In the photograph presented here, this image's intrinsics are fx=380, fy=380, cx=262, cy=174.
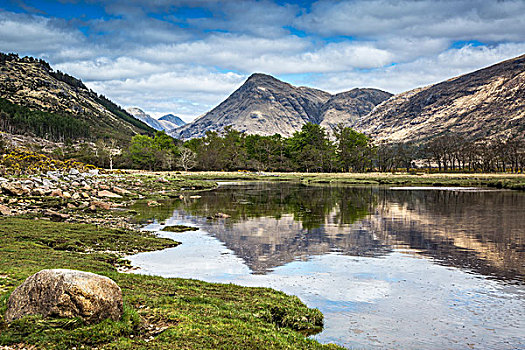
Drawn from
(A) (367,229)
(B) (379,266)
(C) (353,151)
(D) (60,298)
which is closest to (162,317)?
(D) (60,298)

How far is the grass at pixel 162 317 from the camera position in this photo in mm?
9203

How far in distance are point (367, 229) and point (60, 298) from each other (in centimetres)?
2835

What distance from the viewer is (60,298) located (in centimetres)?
953

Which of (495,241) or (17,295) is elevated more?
(17,295)

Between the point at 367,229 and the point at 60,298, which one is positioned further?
the point at 367,229

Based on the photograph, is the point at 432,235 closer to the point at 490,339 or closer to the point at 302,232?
the point at 302,232

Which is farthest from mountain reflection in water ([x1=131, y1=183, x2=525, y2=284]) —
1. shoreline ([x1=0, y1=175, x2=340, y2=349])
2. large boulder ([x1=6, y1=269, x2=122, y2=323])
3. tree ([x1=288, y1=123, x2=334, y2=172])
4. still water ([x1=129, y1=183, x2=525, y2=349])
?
tree ([x1=288, y1=123, x2=334, y2=172])

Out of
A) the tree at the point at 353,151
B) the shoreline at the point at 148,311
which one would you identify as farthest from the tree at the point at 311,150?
the shoreline at the point at 148,311

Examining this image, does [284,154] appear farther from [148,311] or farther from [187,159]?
[148,311]

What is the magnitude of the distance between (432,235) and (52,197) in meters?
37.9

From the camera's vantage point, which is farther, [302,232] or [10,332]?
[302,232]

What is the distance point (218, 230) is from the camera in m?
32.7

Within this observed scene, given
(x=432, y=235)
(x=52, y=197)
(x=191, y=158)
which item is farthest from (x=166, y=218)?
(x=191, y=158)

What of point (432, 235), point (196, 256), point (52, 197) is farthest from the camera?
point (52, 197)
